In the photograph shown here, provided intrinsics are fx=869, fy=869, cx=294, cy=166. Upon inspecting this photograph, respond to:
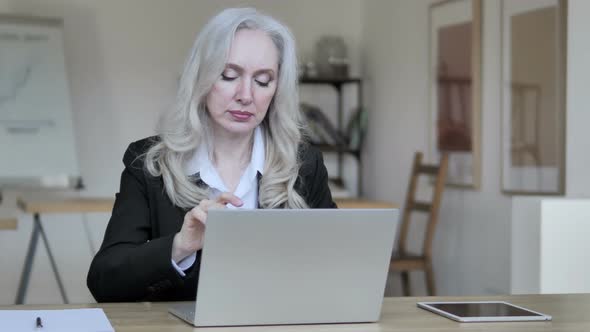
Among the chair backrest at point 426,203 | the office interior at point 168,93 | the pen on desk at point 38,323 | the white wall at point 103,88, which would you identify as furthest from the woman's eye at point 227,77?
the white wall at point 103,88

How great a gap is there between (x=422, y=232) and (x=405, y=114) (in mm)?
686

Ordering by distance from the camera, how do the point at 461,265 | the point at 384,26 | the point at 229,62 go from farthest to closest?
the point at 384,26 < the point at 461,265 < the point at 229,62

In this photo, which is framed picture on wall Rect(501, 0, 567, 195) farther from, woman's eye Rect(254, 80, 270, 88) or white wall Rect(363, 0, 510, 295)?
woman's eye Rect(254, 80, 270, 88)

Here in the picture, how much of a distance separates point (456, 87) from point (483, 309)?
3081mm

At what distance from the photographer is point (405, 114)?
502cm

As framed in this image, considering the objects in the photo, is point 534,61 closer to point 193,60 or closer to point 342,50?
point 342,50

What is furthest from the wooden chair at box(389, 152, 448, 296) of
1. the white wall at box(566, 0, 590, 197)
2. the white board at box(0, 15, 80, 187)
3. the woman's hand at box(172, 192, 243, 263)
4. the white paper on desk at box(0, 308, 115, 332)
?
the white paper on desk at box(0, 308, 115, 332)

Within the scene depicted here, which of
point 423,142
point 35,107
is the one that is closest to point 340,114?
point 423,142

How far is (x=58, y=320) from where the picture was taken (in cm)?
128

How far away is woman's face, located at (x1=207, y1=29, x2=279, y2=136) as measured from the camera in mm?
1716

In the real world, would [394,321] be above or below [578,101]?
below

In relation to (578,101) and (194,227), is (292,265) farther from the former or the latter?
(578,101)

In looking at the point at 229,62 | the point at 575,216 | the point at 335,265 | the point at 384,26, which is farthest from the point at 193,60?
the point at 384,26

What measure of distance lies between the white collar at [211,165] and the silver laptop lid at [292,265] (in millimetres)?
530
